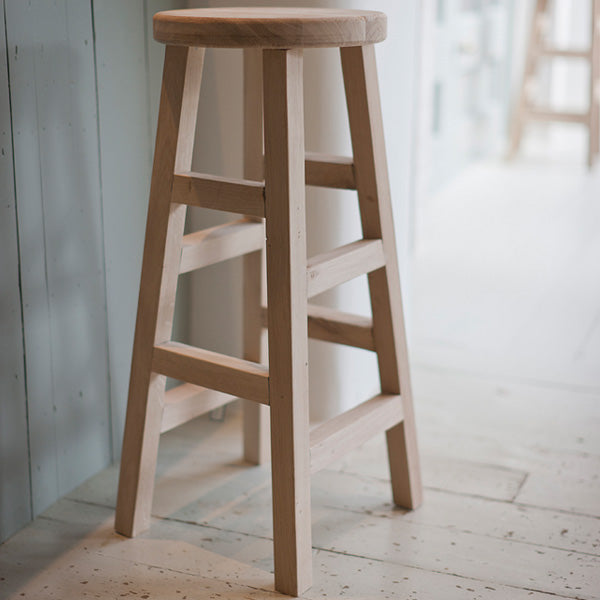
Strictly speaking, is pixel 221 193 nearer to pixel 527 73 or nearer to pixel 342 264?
pixel 342 264

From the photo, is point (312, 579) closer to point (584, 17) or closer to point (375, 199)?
point (375, 199)

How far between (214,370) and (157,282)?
165 mm

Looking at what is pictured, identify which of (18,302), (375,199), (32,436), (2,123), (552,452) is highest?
(2,123)

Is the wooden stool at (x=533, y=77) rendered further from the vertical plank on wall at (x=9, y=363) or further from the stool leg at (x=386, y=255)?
the vertical plank on wall at (x=9, y=363)

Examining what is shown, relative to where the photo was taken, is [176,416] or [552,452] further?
[552,452]

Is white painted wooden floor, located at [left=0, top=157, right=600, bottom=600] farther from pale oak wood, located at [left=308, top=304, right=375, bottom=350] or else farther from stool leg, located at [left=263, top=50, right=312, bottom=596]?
pale oak wood, located at [left=308, top=304, right=375, bottom=350]

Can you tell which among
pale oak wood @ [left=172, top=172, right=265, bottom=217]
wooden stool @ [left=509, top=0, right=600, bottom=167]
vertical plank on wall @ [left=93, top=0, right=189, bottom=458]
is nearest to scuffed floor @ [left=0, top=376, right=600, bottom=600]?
vertical plank on wall @ [left=93, top=0, right=189, bottom=458]

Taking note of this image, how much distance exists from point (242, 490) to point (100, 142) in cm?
68

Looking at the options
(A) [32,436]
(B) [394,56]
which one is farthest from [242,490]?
(B) [394,56]

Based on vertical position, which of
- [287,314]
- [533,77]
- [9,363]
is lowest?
[9,363]

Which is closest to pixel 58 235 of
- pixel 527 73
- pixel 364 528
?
pixel 364 528

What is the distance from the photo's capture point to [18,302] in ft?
4.92

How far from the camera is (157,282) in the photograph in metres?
1.46

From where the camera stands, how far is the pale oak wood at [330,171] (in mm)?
1490
